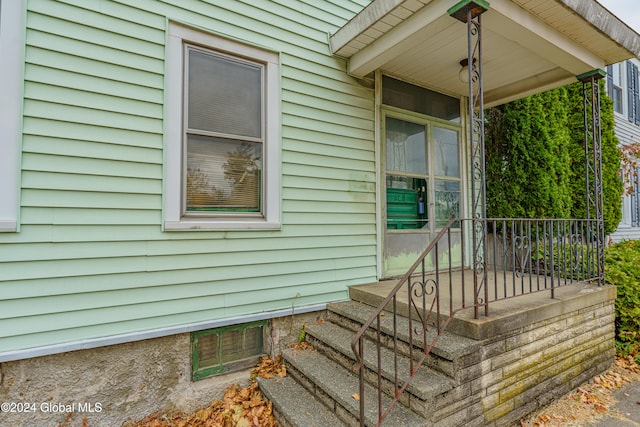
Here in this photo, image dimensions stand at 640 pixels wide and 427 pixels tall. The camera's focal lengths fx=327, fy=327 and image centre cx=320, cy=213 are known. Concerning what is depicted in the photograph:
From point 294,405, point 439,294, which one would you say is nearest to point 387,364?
point 294,405

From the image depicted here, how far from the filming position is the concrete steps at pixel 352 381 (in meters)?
2.08

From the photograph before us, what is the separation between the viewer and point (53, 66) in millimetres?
2297

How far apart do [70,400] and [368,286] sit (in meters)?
2.67

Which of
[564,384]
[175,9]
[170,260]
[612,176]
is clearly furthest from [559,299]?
[612,176]

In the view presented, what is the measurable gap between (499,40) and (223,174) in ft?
9.95

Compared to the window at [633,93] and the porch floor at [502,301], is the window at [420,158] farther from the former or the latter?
the window at [633,93]

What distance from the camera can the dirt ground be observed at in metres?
2.63

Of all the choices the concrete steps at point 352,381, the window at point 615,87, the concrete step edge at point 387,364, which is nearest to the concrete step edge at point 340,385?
the concrete steps at point 352,381

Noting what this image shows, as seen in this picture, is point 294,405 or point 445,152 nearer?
point 294,405

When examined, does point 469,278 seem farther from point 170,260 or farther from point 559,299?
point 170,260

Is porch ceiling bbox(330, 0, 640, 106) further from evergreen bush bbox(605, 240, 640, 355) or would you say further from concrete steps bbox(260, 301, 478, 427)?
concrete steps bbox(260, 301, 478, 427)

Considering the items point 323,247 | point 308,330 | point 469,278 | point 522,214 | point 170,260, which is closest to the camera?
point 170,260

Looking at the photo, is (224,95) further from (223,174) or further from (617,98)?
(617,98)

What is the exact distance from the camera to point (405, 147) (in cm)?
422
